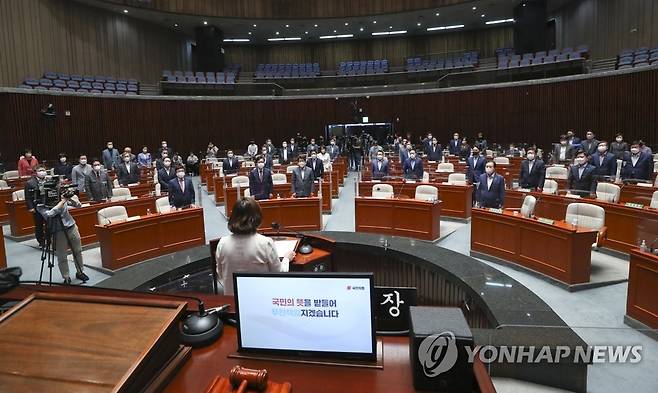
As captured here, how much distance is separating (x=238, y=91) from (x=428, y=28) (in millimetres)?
12078

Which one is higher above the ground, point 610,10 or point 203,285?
point 610,10

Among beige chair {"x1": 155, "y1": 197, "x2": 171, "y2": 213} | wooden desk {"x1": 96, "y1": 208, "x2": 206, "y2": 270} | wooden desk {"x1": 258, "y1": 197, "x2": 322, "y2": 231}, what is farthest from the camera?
wooden desk {"x1": 258, "y1": 197, "x2": 322, "y2": 231}

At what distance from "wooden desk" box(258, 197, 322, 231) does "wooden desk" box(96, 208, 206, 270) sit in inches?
57.6

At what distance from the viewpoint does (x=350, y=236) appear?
4984 mm

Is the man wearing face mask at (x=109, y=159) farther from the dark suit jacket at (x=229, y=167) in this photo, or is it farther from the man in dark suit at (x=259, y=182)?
the man in dark suit at (x=259, y=182)

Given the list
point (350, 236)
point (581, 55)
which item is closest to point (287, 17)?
point (581, 55)

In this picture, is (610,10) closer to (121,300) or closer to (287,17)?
(287,17)

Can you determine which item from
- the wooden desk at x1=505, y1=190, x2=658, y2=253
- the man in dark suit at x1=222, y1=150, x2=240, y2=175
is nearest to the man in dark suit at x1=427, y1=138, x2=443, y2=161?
the man in dark suit at x1=222, y1=150, x2=240, y2=175

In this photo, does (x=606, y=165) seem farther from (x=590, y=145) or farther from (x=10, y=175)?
(x=10, y=175)

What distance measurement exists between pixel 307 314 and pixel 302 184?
7.92m

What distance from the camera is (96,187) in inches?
363

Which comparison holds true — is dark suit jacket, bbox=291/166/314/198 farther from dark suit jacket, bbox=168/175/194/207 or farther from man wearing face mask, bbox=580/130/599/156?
man wearing face mask, bbox=580/130/599/156

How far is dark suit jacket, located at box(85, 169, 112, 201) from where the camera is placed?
9164 millimetres

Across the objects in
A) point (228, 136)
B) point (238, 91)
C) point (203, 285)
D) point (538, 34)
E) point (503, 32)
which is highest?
point (503, 32)
